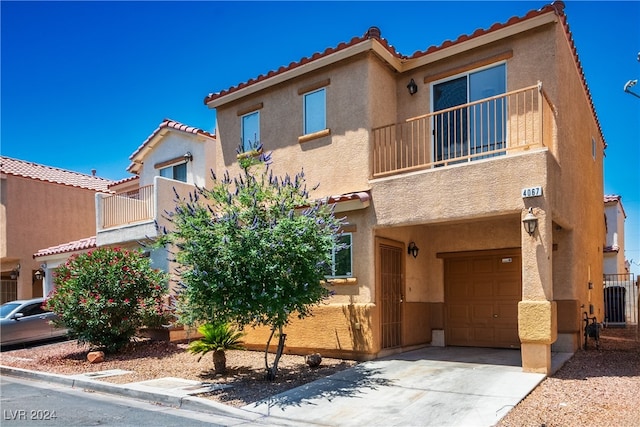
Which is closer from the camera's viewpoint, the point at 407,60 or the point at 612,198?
the point at 407,60

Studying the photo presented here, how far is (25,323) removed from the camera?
15.3 metres

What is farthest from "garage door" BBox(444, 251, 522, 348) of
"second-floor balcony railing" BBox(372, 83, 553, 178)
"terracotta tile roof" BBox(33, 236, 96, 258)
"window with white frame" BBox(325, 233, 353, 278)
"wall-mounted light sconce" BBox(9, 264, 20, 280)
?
"wall-mounted light sconce" BBox(9, 264, 20, 280)

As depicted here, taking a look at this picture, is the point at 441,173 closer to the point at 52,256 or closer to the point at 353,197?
the point at 353,197

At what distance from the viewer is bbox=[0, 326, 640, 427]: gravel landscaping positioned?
6625 mm

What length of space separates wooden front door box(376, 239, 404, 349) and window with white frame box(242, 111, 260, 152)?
462 cm

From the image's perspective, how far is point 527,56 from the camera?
1061 centimetres

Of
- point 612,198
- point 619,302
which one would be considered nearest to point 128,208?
point 619,302

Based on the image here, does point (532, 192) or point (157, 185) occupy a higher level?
point (157, 185)

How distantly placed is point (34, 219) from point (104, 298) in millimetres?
11822

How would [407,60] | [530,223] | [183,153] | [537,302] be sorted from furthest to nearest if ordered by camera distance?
[183,153]
[407,60]
[530,223]
[537,302]

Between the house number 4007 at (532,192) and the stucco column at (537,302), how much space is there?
25cm

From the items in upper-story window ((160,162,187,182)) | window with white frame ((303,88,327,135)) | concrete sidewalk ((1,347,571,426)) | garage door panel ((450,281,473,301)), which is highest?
window with white frame ((303,88,327,135))

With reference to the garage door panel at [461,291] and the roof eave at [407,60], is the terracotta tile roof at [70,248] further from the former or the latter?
the garage door panel at [461,291]

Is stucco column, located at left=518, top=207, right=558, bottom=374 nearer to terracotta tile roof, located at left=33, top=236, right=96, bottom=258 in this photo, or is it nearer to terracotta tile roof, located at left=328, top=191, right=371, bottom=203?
terracotta tile roof, located at left=328, top=191, right=371, bottom=203
